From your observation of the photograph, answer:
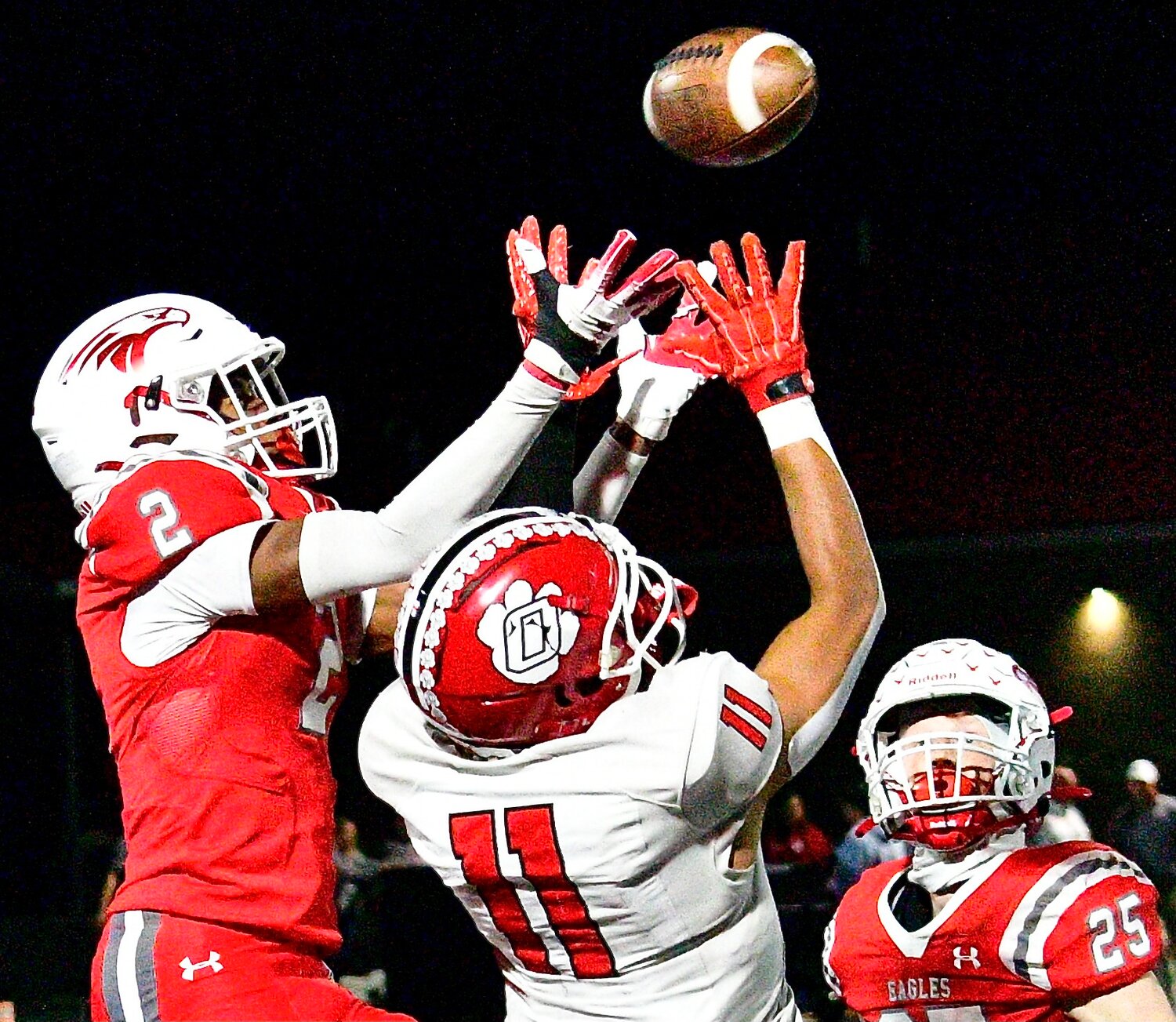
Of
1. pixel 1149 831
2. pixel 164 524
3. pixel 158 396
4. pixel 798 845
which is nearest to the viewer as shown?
pixel 164 524

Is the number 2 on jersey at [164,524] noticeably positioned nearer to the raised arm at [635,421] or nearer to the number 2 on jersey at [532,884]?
the number 2 on jersey at [532,884]

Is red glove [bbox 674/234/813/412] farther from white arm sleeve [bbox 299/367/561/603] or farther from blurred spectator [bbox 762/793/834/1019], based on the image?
blurred spectator [bbox 762/793/834/1019]

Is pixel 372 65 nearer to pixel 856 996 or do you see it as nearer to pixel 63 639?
pixel 63 639

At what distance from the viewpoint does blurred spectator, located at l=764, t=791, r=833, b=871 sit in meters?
8.53

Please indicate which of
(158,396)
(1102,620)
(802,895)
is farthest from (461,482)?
(1102,620)

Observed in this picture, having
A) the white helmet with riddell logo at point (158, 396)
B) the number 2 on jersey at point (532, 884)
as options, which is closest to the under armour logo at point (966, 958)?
the number 2 on jersey at point (532, 884)

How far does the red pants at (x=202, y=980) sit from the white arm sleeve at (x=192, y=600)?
0.41m

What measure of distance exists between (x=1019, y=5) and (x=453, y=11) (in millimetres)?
3766

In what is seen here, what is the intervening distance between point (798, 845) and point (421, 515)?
6862mm

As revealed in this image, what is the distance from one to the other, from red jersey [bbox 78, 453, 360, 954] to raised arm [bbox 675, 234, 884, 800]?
2.65 ft

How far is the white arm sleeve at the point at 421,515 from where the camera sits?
2338 mm

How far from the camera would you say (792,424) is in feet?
7.25

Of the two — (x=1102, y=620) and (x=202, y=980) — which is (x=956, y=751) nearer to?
(x=202, y=980)

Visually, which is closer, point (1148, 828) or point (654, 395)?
point (654, 395)
